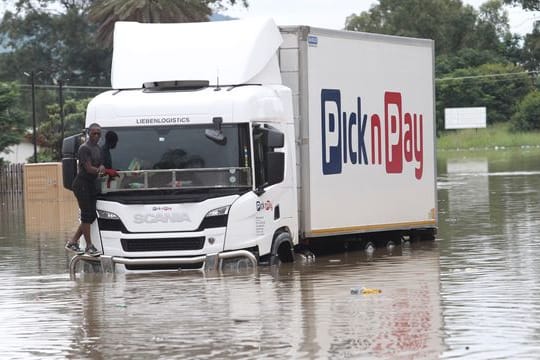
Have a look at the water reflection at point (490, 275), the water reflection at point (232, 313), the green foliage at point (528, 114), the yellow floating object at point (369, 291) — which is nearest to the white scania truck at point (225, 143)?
the water reflection at point (232, 313)

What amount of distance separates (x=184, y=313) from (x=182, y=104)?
451 cm

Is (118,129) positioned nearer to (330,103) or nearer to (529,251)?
(330,103)

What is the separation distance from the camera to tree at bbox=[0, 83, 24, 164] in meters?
65.0

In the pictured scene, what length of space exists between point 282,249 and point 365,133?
9.87 feet

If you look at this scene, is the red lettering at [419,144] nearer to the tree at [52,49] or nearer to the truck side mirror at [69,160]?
the truck side mirror at [69,160]

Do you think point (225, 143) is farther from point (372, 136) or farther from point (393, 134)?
point (393, 134)

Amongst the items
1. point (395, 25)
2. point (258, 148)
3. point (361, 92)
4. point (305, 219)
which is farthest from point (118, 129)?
point (395, 25)

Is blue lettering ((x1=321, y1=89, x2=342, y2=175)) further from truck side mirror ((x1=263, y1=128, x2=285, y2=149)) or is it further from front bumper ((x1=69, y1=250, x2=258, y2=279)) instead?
front bumper ((x1=69, y1=250, x2=258, y2=279))

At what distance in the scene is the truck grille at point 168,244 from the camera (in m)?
17.7

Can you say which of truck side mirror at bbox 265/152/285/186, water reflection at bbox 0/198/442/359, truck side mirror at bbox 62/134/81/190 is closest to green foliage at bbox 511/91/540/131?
water reflection at bbox 0/198/442/359

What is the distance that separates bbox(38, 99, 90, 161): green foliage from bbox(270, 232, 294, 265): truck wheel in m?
49.7

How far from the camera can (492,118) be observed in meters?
123

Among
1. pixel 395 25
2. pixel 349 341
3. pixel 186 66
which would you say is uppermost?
pixel 395 25

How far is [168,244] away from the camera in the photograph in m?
17.8
